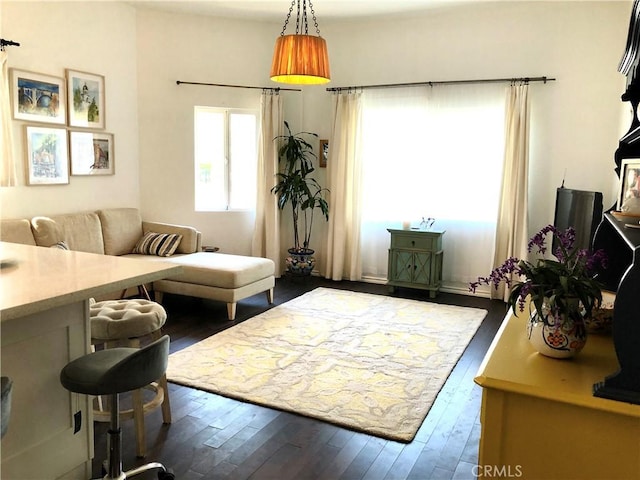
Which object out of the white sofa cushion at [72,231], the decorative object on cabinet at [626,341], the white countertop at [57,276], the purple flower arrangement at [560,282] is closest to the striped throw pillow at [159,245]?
the white sofa cushion at [72,231]

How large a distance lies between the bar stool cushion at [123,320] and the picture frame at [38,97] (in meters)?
2.74

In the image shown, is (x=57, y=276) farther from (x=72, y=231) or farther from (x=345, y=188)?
(x=345, y=188)

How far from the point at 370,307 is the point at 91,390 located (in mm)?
3577

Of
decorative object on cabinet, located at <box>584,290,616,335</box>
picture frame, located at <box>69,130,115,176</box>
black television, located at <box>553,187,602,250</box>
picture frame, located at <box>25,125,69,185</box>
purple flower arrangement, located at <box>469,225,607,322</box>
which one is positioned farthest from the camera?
picture frame, located at <box>69,130,115,176</box>

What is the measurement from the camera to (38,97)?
4.74m

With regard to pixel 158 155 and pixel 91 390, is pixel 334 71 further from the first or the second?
pixel 91 390

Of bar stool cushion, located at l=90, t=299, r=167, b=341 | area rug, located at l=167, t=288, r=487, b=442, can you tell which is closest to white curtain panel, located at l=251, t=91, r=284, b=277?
area rug, located at l=167, t=288, r=487, b=442

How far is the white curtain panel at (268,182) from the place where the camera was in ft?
20.6

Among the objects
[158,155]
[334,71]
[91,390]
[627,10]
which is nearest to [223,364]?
[91,390]

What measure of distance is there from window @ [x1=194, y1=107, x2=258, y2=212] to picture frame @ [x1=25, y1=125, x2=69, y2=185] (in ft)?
5.26

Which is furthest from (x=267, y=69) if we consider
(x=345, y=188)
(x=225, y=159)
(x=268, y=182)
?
(x=345, y=188)

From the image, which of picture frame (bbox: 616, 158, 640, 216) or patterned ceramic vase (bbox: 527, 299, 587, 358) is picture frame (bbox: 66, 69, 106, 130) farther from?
patterned ceramic vase (bbox: 527, 299, 587, 358)

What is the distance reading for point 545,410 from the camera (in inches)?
54.0

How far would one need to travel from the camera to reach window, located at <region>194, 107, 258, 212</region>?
6.37m
